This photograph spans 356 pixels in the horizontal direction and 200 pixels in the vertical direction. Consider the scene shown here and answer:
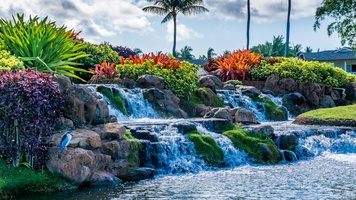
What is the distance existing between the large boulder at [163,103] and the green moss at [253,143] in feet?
15.4

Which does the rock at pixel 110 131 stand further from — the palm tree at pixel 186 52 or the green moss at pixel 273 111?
the palm tree at pixel 186 52

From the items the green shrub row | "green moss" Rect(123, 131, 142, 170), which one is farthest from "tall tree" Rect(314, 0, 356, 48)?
"green moss" Rect(123, 131, 142, 170)

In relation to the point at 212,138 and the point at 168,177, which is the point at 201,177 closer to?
the point at 168,177

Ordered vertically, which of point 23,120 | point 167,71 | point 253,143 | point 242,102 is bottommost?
point 253,143

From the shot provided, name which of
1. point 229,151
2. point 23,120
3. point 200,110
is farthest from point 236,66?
point 23,120

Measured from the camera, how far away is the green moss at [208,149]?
15.3 m

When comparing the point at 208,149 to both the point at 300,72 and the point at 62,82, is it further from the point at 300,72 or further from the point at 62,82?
the point at 300,72

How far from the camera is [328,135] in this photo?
19469 millimetres

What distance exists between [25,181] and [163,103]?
35.7 ft

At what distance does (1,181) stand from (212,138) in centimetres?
665

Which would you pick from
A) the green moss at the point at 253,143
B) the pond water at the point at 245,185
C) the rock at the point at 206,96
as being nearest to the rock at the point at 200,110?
the rock at the point at 206,96

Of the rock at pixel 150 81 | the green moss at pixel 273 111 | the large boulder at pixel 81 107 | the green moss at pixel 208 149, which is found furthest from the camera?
the green moss at pixel 273 111

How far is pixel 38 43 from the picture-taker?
15555 millimetres

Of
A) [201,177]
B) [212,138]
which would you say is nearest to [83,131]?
[201,177]
